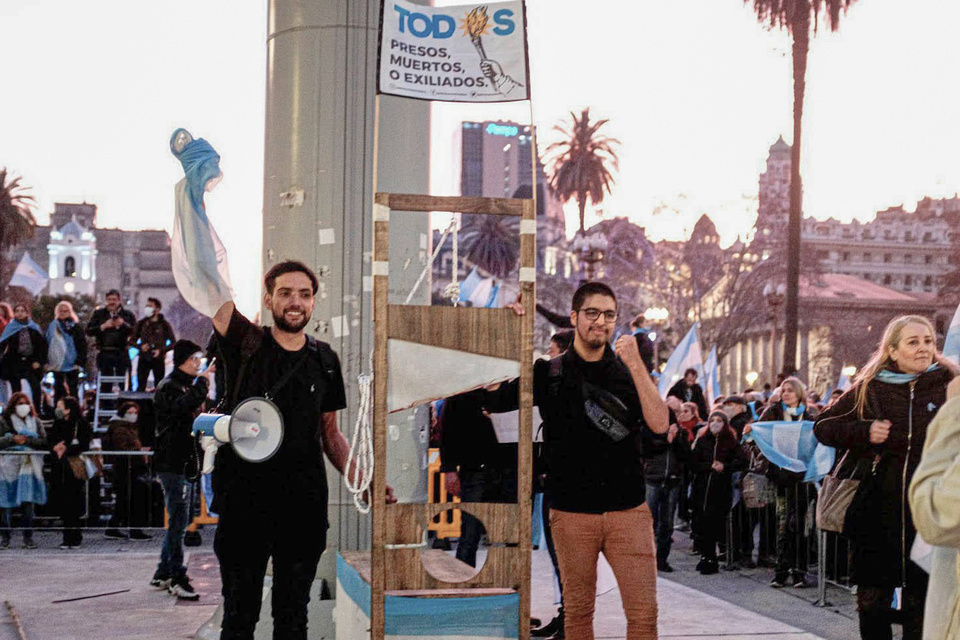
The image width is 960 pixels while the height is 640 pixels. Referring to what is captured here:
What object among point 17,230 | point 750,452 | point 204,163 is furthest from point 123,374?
point 17,230

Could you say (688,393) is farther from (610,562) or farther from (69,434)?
(610,562)

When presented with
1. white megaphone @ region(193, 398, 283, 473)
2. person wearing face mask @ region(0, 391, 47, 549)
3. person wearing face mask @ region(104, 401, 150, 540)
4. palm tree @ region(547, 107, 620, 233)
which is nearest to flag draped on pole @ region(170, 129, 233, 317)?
white megaphone @ region(193, 398, 283, 473)

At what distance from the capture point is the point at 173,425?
389 inches

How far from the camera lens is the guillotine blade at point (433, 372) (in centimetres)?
543

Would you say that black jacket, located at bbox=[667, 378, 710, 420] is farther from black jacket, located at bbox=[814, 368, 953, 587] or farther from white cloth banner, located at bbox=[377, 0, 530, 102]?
white cloth banner, located at bbox=[377, 0, 530, 102]

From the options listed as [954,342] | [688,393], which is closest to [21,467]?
[688,393]

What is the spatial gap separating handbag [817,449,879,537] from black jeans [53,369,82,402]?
14.6 metres

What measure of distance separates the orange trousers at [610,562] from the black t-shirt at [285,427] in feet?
3.76

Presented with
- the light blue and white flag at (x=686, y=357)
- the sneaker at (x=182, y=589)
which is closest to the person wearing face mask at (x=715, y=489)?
the sneaker at (x=182, y=589)

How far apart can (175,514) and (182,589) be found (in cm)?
63

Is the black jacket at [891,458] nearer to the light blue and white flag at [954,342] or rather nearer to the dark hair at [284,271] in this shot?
the light blue and white flag at [954,342]

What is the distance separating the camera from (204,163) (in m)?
5.39

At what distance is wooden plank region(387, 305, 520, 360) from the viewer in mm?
5422

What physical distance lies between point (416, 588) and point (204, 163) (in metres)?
2.12
